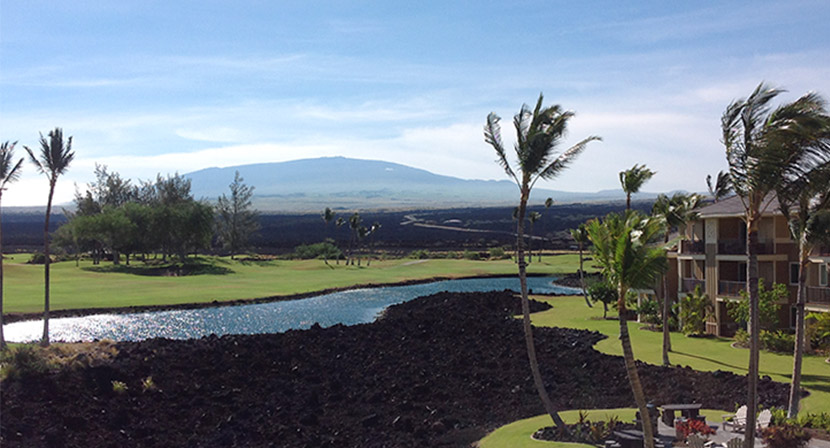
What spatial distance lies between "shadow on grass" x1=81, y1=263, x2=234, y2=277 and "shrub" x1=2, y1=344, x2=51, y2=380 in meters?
61.6

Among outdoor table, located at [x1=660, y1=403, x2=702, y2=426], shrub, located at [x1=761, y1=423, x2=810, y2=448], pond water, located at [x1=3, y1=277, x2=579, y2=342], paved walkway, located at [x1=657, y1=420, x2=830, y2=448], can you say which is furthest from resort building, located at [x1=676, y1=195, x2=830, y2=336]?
pond water, located at [x1=3, y1=277, x2=579, y2=342]

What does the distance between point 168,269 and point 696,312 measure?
231ft

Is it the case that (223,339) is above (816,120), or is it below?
below

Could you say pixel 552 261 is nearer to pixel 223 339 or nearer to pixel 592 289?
pixel 592 289

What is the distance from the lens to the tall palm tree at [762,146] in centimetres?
1498

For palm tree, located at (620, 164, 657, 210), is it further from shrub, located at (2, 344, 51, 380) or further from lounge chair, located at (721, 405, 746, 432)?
shrub, located at (2, 344, 51, 380)

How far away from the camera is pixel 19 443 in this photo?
21016 mm

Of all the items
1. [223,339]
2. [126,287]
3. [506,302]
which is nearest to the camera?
[223,339]

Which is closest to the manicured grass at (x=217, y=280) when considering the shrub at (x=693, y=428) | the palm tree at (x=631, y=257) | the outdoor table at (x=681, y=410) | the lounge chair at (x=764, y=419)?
the outdoor table at (x=681, y=410)

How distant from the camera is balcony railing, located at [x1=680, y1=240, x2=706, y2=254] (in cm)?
3797

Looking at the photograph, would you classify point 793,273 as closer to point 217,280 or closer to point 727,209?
A: point 727,209

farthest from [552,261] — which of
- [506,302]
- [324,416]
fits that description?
[324,416]

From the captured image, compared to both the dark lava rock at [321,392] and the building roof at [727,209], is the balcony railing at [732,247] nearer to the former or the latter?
the building roof at [727,209]

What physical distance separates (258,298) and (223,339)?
92.5ft
